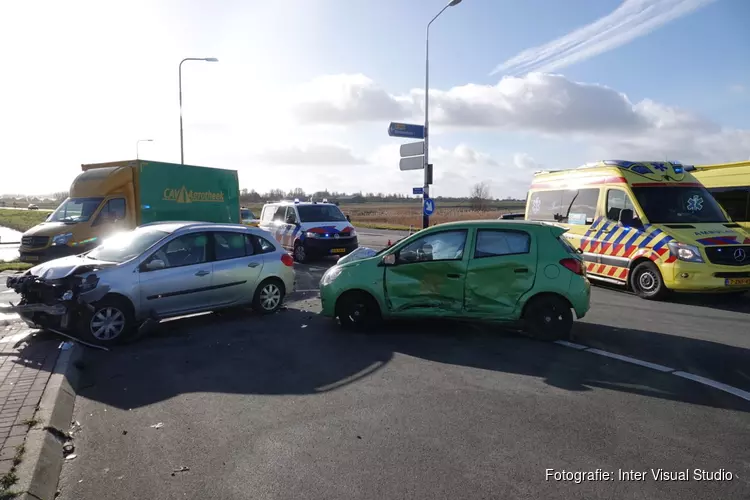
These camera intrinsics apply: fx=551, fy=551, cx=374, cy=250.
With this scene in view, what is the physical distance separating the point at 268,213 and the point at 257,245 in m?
10.2

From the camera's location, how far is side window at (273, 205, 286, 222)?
18.2m

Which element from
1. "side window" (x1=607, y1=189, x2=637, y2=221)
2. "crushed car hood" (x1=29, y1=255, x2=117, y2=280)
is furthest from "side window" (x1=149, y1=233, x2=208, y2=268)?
"side window" (x1=607, y1=189, x2=637, y2=221)

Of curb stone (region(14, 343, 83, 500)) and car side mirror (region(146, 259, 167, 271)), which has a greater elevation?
car side mirror (region(146, 259, 167, 271))

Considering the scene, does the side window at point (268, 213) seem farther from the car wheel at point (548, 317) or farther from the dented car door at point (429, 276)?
the car wheel at point (548, 317)

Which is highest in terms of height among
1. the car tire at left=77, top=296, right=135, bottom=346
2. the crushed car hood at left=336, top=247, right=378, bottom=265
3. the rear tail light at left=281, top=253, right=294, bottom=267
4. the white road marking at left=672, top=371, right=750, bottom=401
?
the crushed car hood at left=336, top=247, right=378, bottom=265

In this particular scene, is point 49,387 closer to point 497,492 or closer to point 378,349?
point 378,349

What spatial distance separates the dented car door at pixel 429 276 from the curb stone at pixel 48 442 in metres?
3.99

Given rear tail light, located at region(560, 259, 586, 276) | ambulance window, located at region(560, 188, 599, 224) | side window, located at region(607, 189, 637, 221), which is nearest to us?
rear tail light, located at region(560, 259, 586, 276)

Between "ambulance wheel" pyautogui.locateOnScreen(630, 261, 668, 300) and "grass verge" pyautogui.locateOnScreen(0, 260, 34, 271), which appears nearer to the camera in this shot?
"ambulance wheel" pyautogui.locateOnScreen(630, 261, 668, 300)

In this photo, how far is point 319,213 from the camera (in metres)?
17.7

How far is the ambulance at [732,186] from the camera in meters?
12.5

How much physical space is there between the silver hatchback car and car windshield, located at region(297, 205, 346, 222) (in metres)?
7.89

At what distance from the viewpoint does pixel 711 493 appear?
344 centimetres

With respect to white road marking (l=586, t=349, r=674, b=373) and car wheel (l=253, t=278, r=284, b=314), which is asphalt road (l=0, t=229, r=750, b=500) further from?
car wheel (l=253, t=278, r=284, b=314)
